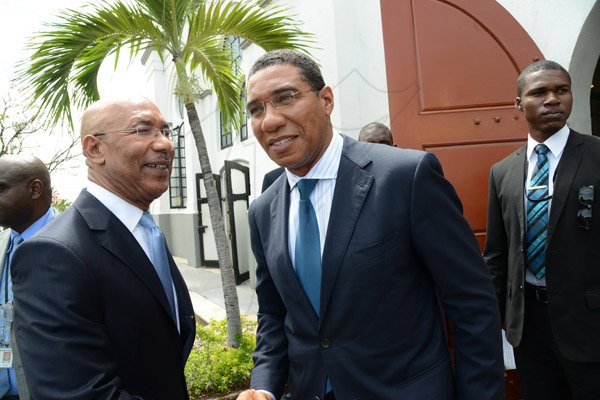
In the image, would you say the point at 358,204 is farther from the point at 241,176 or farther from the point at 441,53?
the point at 241,176

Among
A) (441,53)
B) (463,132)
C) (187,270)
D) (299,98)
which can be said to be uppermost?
(441,53)

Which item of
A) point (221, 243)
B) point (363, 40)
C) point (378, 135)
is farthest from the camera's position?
point (221, 243)

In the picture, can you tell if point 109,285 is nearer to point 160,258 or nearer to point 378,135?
point 160,258

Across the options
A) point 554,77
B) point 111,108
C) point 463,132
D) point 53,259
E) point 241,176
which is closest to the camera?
point 53,259

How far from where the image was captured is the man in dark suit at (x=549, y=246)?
2.24m

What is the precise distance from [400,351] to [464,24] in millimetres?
2932

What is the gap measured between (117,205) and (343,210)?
2.86 feet

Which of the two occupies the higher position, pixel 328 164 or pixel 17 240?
pixel 328 164

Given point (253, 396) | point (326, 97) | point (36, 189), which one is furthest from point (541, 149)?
point (36, 189)

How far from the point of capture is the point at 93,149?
1.72 metres

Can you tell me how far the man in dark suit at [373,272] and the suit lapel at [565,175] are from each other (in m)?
1.11

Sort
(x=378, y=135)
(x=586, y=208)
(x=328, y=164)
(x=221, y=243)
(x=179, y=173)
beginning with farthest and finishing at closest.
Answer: (x=179, y=173)
(x=221, y=243)
(x=378, y=135)
(x=586, y=208)
(x=328, y=164)

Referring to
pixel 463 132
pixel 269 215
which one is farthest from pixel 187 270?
pixel 269 215

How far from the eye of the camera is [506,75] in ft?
11.3
